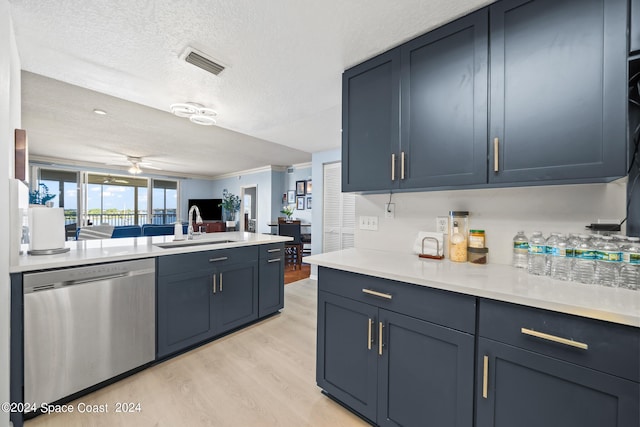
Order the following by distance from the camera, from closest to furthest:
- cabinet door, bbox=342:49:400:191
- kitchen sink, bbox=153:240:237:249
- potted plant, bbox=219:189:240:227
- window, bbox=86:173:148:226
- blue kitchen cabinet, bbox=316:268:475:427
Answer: blue kitchen cabinet, bbox=316:268:475:427 < cabinet door, bbox=342:49:400:191 < kitchen sink, bbox=153:240:237:249 < window, bbox=86:173:148:226 < potted plant, bbox=219:189:240:227

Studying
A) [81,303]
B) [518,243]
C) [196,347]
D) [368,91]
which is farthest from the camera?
[196,347]

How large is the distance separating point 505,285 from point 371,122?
48.5 inches

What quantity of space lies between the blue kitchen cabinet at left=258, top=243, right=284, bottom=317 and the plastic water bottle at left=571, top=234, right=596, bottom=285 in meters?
2.36

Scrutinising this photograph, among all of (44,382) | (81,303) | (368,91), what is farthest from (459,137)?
(44,382)

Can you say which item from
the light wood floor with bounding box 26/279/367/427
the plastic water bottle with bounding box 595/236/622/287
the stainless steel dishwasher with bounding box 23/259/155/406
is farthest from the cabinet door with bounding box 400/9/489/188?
the stainless steel dishwasher with bounding box 23/259/155/406

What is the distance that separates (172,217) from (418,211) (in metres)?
8.97

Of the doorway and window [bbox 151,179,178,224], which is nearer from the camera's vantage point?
the doorway

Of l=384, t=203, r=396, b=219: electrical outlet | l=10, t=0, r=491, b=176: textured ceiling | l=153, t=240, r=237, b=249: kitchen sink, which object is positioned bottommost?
l=153, t=240, r=237, b=249: kitchen sink

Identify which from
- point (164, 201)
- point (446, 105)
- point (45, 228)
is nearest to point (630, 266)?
point (446, 105)

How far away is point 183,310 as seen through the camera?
80.5 inches

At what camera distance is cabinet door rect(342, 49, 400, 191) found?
5.34 ft

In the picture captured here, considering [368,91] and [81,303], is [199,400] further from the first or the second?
[368,91]

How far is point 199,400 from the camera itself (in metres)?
1.59

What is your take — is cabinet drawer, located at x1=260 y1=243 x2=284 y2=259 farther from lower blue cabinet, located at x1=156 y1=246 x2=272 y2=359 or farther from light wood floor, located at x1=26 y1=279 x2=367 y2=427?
light wood floor, located at x1=26 y1=279 x2=367 y2=427
